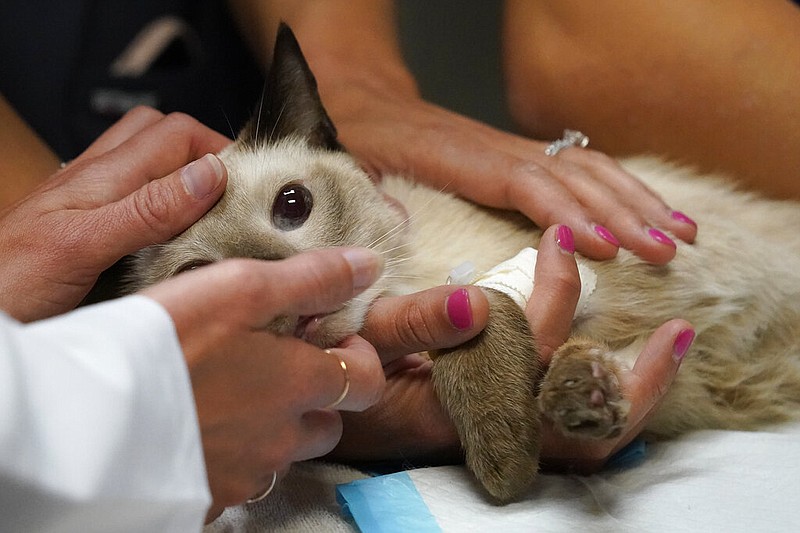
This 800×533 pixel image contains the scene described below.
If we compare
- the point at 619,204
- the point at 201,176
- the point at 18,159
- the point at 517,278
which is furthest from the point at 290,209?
the point at 18,159

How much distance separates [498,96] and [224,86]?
1020 mm

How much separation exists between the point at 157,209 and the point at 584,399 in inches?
28.8

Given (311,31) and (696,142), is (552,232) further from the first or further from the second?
(311,31)

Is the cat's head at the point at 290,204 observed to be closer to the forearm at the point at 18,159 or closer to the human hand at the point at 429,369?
the human hand at the point at 429,369

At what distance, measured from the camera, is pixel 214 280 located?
81cm

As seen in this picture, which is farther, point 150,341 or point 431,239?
point 431,239

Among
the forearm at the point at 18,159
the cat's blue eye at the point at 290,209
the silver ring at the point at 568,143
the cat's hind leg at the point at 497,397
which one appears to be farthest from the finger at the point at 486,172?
the forearm at the point at 18,159

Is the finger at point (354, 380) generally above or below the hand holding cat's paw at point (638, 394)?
above

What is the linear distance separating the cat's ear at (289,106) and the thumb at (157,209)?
13.8 inches

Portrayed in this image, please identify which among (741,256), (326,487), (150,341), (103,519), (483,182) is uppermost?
(150,341)

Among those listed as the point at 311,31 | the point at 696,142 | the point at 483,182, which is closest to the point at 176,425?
the point at 483,182

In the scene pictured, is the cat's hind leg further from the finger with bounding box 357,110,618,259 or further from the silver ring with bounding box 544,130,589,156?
the silver ring with bounding box 544,130,589,156

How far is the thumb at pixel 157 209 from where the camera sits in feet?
3.75

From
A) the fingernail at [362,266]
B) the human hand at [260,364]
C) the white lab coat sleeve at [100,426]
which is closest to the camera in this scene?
the white lab coat sleeve at [100,426]
